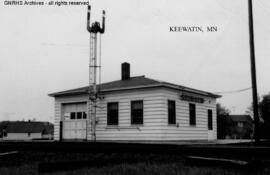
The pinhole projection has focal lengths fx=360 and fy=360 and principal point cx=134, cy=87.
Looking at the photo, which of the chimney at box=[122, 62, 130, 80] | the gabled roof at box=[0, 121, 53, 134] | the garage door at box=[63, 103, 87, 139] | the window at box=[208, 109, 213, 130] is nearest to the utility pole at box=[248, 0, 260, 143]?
the window at box=[208, 109, 213, 130]

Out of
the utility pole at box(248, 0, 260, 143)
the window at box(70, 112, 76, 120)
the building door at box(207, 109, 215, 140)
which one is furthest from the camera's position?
the building door at box(207, 109, 215, 140)

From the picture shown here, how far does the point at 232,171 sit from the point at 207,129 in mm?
18174

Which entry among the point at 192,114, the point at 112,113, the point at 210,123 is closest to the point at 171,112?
the point at 192,114

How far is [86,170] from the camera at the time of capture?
26.1 ft

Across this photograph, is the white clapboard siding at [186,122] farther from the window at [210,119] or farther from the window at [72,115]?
the window at [72,115]

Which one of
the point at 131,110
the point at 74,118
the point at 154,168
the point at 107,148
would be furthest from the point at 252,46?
the point at 74,118

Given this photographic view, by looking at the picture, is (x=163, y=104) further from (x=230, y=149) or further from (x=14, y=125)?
(x=14, y=125)

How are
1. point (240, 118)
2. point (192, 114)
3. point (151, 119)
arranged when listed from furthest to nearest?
point (240, 118), point (192, 114), point (151, 119)

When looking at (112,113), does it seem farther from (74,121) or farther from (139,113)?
(74,121)

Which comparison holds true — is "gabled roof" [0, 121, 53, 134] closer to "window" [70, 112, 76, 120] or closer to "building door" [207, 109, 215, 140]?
"window" [70, 112, 76, 120]

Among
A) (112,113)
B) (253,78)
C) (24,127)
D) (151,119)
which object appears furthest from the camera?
(24,127)

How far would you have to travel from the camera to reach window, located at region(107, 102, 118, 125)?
22406 millimetres

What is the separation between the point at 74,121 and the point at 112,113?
3.35m

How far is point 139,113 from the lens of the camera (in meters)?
21.4
